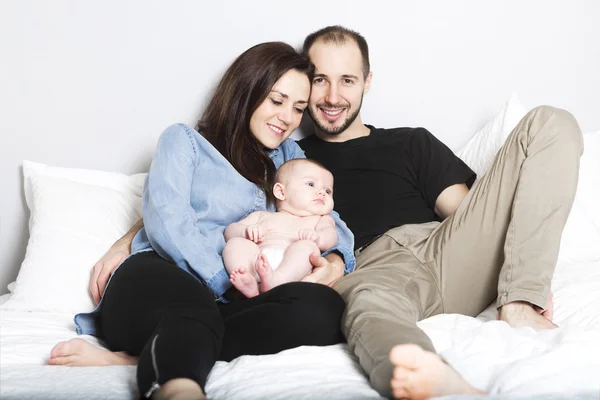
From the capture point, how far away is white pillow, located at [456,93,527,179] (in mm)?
2287

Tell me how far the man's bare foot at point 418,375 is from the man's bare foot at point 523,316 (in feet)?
1.76

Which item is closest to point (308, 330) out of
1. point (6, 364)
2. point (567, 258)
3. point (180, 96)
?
point (6, 364)

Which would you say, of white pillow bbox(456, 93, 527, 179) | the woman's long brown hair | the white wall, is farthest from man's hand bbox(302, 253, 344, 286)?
the white wall

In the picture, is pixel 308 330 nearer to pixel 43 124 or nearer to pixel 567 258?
pixel 567 258

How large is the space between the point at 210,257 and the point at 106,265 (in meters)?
0.34

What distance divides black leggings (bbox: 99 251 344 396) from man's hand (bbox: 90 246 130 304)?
191mm

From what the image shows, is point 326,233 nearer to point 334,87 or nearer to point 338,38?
point 334,87

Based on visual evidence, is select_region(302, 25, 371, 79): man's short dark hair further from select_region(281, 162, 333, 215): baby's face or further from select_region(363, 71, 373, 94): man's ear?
select_region(281, 162, 333, 215): baby's face

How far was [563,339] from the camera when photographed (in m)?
1.37

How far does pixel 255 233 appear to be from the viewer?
1747 mm

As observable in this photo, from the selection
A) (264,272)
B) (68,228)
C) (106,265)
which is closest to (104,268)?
(106,265)

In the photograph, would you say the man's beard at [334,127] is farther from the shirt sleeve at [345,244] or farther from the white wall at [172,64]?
the shirt sleeve at [345,244]

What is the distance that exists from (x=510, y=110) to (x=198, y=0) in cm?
120

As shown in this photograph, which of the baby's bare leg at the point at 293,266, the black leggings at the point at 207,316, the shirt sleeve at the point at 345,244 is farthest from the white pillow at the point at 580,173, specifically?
the black leggings at the point at 207,316
